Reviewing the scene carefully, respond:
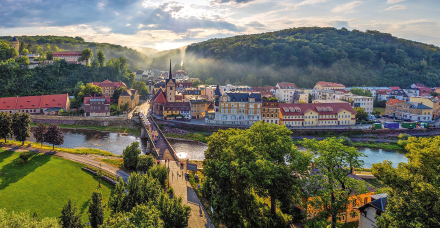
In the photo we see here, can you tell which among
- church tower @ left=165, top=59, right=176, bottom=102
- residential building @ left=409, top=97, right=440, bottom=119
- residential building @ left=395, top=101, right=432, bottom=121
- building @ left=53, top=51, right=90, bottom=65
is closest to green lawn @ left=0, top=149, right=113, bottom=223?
church tower @ left=165, top=59, right=176, bottom=102

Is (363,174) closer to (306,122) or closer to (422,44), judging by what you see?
(306,122)

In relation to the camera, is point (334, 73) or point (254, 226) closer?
point (254, 226)

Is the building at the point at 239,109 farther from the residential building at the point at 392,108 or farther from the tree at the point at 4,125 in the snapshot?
the residential building at the point at 392,108

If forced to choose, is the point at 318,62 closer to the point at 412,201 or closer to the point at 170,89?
the point at 170,89

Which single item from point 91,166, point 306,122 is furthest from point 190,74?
point 91,166

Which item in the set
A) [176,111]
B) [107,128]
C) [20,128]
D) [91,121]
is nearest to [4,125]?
[20,128]

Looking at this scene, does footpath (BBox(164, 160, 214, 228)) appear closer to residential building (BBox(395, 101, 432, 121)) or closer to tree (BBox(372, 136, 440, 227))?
tree (BBox(372, 136, 440, 227))

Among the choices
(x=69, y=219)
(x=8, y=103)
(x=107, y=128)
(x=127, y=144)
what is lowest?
(x=127, y=144)
